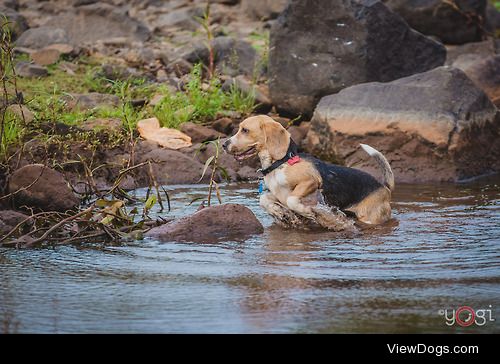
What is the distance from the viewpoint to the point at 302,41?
1370cm

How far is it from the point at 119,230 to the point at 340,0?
642cm

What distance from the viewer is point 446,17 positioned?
17.6m

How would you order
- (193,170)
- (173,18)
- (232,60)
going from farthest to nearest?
(173,18) < (232,60) < (193,170)

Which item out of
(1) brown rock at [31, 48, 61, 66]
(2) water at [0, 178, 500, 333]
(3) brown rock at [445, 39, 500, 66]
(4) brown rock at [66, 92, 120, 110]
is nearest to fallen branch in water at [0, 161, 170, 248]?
(2) water at [0, 178, 500, 333]

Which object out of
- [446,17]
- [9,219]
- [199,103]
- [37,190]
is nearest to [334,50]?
[199,103]

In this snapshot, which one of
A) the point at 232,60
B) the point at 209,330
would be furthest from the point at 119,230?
the point at 232,60

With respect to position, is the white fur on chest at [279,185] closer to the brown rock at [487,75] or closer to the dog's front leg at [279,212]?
the dog's front leg at [279,212]

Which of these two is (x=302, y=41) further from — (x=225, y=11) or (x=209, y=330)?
(x=209, y=330)

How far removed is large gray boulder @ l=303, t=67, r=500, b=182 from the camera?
458 inches

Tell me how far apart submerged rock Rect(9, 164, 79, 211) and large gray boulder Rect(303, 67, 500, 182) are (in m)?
4.11

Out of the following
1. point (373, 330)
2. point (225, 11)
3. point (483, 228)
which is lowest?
point (225, 11)

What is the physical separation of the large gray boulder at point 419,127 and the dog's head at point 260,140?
313 cm

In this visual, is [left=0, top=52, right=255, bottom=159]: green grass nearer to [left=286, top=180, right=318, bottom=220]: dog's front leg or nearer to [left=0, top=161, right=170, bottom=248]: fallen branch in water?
[left=0, top=161, right=170, bottom=248]: fallen branch in water
